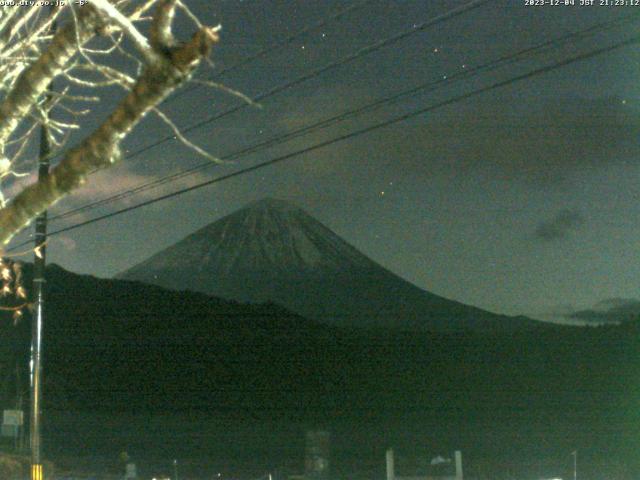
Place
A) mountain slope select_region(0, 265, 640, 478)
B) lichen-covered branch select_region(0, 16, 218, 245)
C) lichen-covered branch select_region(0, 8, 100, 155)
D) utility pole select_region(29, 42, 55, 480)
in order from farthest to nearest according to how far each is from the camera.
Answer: mountain slope select_region(0, 265, 640, 478) → utility pole select_region(29, 42, 55, 480) → lichen-covered branch select_region(0, 8, 100, 155) → lichen-covered branch select_region(0, 16, 218, 245)

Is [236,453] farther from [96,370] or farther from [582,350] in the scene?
[582,350]

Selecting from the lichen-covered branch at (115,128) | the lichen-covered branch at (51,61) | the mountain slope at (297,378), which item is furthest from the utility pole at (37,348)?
the mountain slope at (297,378)

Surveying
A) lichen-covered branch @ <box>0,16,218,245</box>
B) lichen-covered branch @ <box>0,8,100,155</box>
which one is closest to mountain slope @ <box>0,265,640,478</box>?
lichen-covered branch @ <box>0,8,100,155</box>

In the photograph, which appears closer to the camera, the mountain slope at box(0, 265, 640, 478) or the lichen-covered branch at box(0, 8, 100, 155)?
the lichen-covered branch at box(0, 8, 100, 155)

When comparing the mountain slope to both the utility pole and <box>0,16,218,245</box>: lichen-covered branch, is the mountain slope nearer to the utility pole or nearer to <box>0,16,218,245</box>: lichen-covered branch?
the utility pole

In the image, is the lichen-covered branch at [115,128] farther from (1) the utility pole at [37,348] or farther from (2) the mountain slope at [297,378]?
(2) the mountain slope at [297,378]

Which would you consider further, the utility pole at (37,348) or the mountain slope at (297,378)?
the mountain slope at (297,378)

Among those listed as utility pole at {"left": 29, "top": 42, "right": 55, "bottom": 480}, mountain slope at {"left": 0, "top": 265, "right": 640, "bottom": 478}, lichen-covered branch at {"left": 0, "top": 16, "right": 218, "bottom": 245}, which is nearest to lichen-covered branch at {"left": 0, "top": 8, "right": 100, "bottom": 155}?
lichen-covered branch at {"left": 0, "top": 16, "right": 218, "bottom": 245}

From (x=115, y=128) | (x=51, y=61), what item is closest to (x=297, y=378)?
(x=51, y=61)

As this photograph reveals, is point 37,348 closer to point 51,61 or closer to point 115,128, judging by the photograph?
point 51,61

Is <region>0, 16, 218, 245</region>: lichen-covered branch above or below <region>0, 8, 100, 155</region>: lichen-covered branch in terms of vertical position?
below

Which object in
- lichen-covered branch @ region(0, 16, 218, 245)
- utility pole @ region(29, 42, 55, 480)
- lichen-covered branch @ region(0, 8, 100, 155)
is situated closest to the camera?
lichen-covered branch @ region(0, 16, 218, 245)

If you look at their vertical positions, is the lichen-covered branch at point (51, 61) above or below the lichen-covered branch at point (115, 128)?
above

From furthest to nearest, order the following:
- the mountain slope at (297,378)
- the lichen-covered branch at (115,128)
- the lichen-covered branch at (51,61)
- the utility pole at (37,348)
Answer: the mountain slope at (297,378) < the utility pole at (37,348) < the lichen-covered branch at (51,61) < the lichen-covered branch at (115,128)
